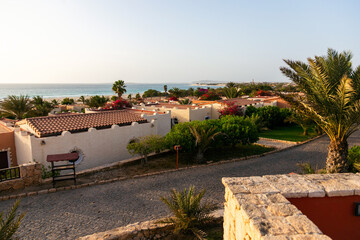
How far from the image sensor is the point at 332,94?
9.35 m

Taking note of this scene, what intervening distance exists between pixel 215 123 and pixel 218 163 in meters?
3.66

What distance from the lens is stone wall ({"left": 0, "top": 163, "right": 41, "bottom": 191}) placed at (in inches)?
440

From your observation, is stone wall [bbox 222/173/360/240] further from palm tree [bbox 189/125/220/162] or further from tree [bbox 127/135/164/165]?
tree [bbox 127/135/164/165]

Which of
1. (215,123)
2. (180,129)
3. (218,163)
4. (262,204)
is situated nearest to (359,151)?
(218,163)

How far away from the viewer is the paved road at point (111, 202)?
27.4ft

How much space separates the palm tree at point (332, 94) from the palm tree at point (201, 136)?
653 centimetres

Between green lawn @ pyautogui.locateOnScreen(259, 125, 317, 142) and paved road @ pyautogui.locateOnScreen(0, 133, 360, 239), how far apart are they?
819 centimetres

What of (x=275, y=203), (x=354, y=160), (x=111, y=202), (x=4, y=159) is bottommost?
(x=111, y=202)

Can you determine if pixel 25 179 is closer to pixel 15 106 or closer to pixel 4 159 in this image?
pixel 4 159

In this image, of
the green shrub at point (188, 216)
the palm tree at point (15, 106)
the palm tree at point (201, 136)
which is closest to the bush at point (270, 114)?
the palm tree at point (201, 136)

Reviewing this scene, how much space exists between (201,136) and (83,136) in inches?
298

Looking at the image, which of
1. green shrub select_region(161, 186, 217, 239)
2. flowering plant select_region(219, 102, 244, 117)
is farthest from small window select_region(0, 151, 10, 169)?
flowering plant select_region(219, 102, 244, 117)

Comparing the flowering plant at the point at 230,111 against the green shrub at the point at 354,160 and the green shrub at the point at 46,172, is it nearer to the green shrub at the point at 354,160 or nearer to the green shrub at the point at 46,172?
the green shrub at the point at 354,160

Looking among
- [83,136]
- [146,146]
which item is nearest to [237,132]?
[146,146]
